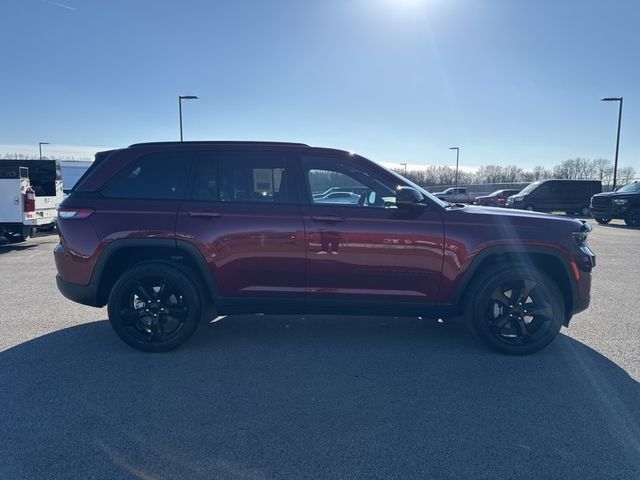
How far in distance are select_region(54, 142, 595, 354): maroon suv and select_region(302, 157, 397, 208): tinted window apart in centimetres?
1

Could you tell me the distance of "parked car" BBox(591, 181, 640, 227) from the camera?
18.1 metres

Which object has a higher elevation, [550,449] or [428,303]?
[428,303]

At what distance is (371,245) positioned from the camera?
3.90 m

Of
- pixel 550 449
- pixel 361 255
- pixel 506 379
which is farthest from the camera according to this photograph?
pixel 361 255

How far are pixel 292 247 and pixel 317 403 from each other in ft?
4.62

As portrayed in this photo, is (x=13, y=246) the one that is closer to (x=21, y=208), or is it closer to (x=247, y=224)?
(x=21, y=208)

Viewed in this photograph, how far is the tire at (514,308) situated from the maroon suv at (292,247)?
1 cm

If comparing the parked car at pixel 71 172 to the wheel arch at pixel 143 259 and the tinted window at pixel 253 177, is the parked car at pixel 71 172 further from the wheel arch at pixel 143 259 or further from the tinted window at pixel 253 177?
the tinted window at pixel 253 177

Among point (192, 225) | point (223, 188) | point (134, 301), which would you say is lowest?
point (134, 301)

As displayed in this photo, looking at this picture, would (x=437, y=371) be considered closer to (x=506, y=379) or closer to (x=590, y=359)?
(x=506, y=379)

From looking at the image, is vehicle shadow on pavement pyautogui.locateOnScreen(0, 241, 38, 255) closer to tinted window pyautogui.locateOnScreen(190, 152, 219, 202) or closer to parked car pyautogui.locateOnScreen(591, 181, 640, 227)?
tinted window pyautogui.locateOnScreen(190, 152, 219, 202)

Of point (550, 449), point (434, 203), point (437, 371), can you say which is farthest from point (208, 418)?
point (434, 203)

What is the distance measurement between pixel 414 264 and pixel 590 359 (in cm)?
187

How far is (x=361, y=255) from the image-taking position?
391 centimetres
